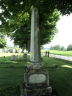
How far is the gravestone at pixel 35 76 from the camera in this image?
4312mm

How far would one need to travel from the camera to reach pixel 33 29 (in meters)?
4.64

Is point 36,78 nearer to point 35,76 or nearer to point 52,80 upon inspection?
point 35,76

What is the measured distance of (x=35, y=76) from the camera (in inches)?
173

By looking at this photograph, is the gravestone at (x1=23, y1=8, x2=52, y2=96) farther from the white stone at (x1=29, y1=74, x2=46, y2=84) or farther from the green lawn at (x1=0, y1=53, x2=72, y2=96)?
the green lawn at (x1=0, y1=53, x2=72, y2=96)

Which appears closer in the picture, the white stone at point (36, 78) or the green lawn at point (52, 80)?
the white stone at point (36, 78)

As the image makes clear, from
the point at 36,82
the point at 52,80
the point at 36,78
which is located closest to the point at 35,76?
the point at 36,78

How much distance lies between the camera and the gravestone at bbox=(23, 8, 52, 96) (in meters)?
4.31

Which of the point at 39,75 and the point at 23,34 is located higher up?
the point at 23,34

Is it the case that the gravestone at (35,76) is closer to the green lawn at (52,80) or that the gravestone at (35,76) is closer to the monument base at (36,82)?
the monument base at (36,82)

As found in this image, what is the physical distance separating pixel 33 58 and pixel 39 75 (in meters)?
0.80

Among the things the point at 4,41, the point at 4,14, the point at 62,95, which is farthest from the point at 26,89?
the point at 4,41

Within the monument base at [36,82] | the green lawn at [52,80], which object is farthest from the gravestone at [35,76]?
the green lawn at [52,80]

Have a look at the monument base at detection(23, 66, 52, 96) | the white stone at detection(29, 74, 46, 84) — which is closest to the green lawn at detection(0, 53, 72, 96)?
the monument base at detection(23, 66, 52, 96)

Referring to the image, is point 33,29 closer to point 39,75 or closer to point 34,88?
point 39,75
